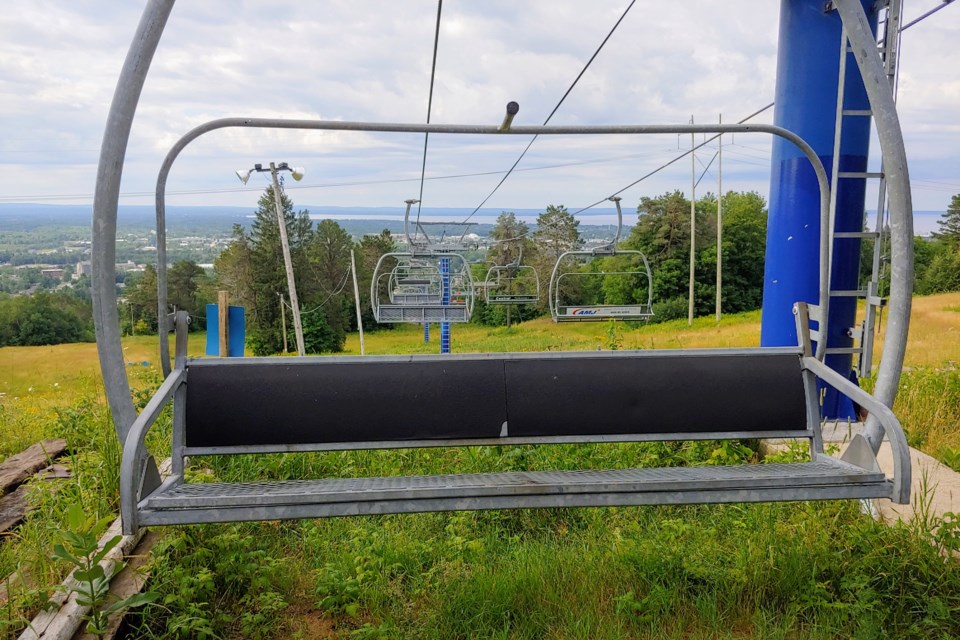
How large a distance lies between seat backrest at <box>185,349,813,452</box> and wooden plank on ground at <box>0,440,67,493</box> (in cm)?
173

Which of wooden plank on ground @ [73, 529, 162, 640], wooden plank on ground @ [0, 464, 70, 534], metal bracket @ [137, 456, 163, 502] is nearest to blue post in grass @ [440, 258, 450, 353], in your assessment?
wooden plank on ground @ [0, 464, 70, 534]

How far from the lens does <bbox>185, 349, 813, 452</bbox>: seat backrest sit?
89.7 inches

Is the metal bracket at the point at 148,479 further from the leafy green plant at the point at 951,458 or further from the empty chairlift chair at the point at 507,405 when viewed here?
the leafy green plant at the point at 951,458

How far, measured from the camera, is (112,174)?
1923 millimetres

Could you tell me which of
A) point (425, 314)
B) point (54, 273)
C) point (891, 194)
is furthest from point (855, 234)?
point (54, 273)

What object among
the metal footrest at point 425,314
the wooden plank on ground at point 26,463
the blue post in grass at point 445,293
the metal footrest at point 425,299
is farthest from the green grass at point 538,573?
the blue post in grass at point 445,293

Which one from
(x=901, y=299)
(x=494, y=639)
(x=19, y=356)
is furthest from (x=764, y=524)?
(x=19, y=356)

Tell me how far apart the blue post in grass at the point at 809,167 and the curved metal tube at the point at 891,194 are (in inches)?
87.3

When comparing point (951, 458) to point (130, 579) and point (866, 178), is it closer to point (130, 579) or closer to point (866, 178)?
point (866, 178)

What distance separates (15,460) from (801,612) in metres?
4.18

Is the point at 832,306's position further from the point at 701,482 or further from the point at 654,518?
the point at 701,482

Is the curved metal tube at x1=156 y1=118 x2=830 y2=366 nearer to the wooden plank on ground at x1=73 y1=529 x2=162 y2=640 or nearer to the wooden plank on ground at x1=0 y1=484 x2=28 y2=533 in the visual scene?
the wooden plank on ground at x1=73 y1=529 x2=162 y2=640

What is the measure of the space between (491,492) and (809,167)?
3.63 meters

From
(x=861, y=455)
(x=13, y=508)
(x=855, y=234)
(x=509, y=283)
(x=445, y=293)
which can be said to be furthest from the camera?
(x=509, y=283)
